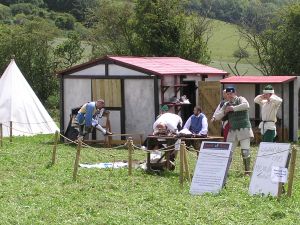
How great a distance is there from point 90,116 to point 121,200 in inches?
329

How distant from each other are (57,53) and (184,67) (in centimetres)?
1778

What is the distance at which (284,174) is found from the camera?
9453 mm

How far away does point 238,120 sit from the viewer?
1218cm

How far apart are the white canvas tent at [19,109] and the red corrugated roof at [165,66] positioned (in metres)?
3.69

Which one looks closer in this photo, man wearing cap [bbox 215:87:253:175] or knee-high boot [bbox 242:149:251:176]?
man wearing cap [bbox 215:87:253:175]

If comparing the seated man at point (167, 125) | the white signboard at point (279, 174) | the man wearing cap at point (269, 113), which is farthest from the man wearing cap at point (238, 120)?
the white signboard at point (279, 174)

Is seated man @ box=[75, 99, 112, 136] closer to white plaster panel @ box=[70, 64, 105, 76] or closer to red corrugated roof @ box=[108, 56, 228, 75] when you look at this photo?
white plaster panel @ box=[70, 64, 105, 76]

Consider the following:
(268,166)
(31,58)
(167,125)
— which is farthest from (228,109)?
(31,58)

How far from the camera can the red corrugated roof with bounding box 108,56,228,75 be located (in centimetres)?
1888

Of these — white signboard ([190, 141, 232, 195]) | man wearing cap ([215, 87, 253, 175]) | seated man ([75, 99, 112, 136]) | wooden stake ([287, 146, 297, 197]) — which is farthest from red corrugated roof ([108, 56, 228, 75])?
wooden stake ([287, 146, 297, 197])

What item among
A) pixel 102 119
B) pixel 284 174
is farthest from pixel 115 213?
pixel 102 119

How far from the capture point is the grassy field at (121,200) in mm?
8438

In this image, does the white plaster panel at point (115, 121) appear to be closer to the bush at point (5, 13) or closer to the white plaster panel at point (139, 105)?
the white plaster panel at point (139, 105)

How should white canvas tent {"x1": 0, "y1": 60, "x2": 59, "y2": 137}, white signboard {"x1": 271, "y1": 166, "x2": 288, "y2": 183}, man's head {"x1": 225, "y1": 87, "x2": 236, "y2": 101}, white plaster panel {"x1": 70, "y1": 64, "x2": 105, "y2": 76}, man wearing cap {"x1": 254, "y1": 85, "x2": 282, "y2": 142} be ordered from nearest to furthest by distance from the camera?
1. white signboard {"x1": 271, "y1": 166, "x2": 288, "y2": 183}
2. man's head {"x1": 225, "y1": 87, "x2": 236, "y2": 101}
3. man wearing cap {"x1": 254, "y1": 85, "x2": 282, "y2": 142}
4. white plaster panel {"x1": 70, "y1": 64, "x2": 105, "y2": 76}
5. white canvas tent {"x1": 0, "y1": 60, "x2": 59, "y2": 137}
